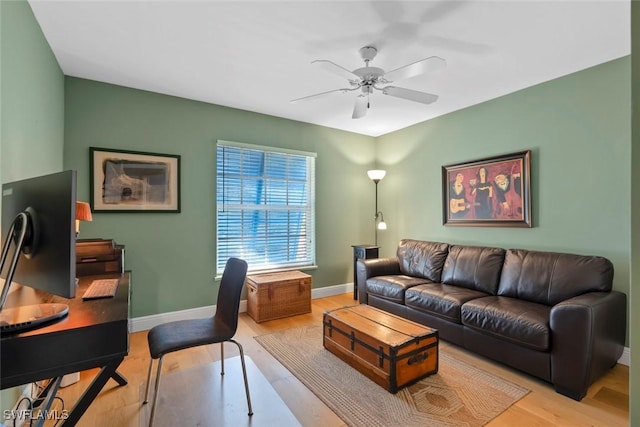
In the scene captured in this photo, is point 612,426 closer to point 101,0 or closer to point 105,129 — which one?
point 101,0

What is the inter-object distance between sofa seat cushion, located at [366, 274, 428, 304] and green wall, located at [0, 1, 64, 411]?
298 centimetres

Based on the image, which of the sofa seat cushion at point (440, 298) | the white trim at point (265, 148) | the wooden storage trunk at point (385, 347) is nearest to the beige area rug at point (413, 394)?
the wooden storage trunk at point (385, 347)

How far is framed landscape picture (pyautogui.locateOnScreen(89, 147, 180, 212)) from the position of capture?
2988 millimetres

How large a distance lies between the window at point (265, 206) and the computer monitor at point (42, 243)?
2498 mm

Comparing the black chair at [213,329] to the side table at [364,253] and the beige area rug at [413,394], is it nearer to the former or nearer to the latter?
the beige area rug at [413,394]

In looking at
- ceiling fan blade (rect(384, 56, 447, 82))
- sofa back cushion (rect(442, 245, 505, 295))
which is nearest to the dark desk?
ceiling fan blade (rect(384, 56, 447, 82))

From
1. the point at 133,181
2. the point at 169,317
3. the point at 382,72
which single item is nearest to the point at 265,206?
the point at 133,181

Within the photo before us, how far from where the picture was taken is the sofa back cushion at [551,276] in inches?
95.2

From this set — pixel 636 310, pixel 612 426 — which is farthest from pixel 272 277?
pixel 636 310

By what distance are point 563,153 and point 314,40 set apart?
2.52 m

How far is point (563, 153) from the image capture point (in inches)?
113

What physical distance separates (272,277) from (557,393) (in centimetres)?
280

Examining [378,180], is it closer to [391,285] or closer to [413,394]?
[391,285]

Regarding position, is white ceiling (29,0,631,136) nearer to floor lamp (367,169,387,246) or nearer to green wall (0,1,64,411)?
green wall (0,1,64,411)
